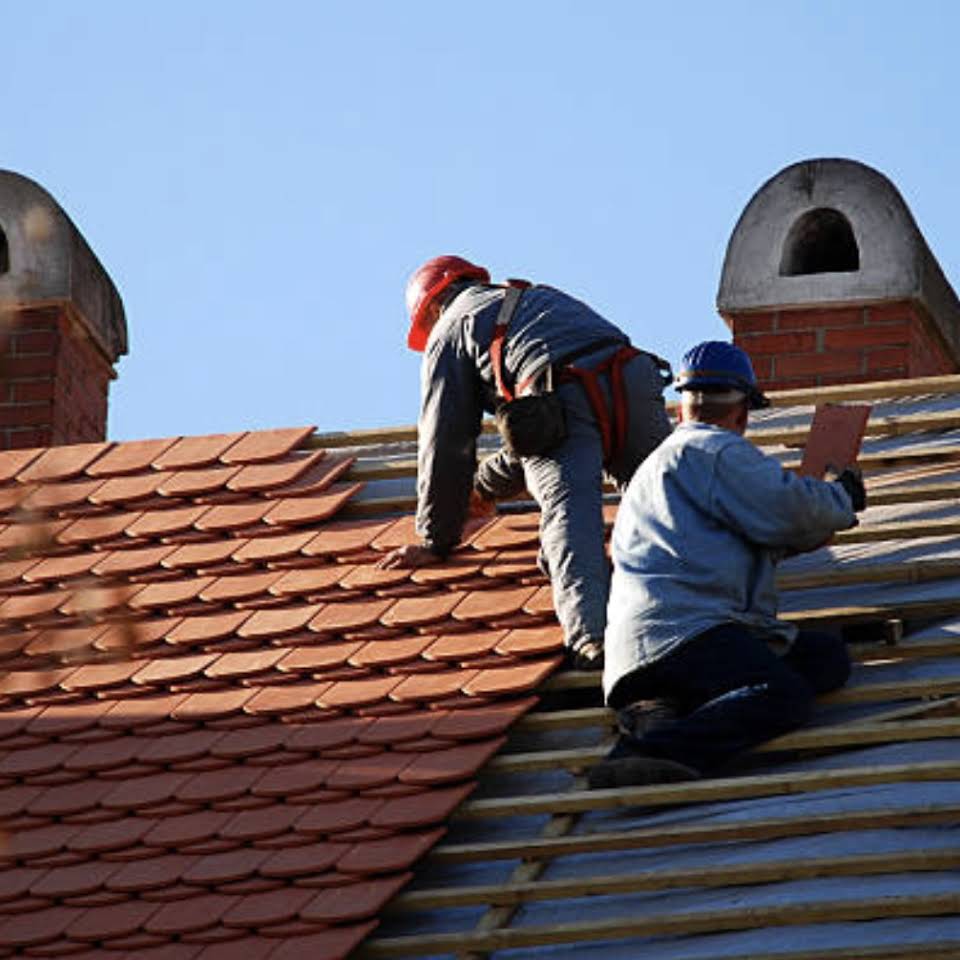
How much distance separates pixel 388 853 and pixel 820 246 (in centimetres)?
449

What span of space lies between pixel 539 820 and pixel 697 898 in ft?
2.28

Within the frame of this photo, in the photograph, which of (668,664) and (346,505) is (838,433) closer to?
(668,664)

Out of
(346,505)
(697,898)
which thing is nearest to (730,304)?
(346,505)

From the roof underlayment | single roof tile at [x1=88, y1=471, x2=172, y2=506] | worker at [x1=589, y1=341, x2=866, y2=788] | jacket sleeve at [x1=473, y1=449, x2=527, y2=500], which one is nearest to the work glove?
worker at [x1=589, y1=341, x2=866, y2=788]

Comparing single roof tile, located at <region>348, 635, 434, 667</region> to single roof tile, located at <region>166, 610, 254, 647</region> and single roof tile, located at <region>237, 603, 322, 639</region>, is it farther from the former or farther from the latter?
single roof tile, located at <region>166, 610, 254, 647</region>

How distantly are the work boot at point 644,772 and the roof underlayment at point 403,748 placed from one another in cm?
6

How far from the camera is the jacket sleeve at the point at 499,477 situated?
7961 mm

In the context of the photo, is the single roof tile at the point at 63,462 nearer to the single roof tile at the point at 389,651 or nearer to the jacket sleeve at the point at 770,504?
the single roof tile at the point at 389,651

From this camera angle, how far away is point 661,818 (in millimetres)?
6617

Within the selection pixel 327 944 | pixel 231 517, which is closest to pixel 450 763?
pixel 327 944

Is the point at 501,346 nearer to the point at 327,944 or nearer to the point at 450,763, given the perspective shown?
the point at 450,763

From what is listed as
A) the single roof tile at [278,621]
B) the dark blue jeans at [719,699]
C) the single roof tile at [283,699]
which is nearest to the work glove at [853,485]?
the dark blue jeans at [719,699]

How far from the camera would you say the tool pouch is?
761 cm

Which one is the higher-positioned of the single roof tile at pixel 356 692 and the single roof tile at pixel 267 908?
the single roof tile at pixel 356 692
